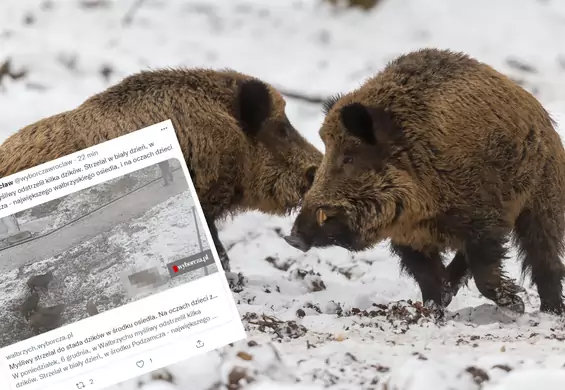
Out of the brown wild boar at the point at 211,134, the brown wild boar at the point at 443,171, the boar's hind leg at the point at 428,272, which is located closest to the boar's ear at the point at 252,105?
the brown wild boar at the point at 211,134

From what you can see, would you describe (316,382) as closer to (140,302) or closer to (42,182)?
(140,302)

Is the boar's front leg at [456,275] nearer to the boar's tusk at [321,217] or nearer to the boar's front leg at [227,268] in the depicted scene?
the boar's tusk at [321,217]

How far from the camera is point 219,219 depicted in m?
3.99

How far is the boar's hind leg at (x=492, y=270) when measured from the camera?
11.1 ft

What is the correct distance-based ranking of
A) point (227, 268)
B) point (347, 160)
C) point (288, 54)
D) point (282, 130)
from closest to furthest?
point (347, 160)
point (282, 130)
point (227, 268)
point (288, 54)

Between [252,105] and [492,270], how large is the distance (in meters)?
1.58

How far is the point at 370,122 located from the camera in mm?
3396

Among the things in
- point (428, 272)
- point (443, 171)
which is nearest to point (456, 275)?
point (428, 272)

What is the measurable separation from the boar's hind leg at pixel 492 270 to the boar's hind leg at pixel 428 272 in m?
0.29

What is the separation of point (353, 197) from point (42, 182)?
153 cm

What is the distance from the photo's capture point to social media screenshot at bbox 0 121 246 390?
3.04 m

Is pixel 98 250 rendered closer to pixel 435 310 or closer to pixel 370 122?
pixel 370 122

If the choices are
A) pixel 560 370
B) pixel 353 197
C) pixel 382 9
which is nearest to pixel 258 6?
pixel 382 9

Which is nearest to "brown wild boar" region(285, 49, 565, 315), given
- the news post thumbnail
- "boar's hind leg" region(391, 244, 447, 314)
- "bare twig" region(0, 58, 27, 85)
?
"boar's hind leg" region(391, 244, 447, 314)
